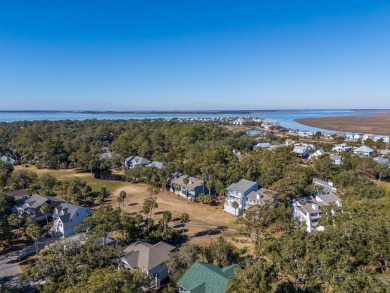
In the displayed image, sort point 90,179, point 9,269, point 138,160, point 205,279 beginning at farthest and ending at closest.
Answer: point 138,160 → point 90,179 → point 9,269 → point 205,279

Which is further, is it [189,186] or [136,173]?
[136,173]

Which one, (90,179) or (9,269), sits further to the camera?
(90,179)

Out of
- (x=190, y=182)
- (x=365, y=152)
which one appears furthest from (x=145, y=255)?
(x=365, y=152)

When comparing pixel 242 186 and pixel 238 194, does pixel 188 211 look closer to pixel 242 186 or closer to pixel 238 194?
pixel 238 194

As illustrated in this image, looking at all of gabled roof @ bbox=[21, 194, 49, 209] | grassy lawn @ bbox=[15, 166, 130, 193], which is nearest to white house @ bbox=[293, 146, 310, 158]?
grassy lawn @ bbox=[15, 166, 130, 193]

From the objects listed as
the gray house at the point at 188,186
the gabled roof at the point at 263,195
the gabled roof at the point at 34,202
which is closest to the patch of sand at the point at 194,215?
the gray house at the point at 188,186

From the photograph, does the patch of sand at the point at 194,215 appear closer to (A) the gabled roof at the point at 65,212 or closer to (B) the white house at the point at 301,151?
(A) the gabled roof at the point at 65,212

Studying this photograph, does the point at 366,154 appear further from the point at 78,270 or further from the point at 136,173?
the point at 78,270

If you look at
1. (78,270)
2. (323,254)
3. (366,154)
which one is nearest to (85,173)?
(78,270)
